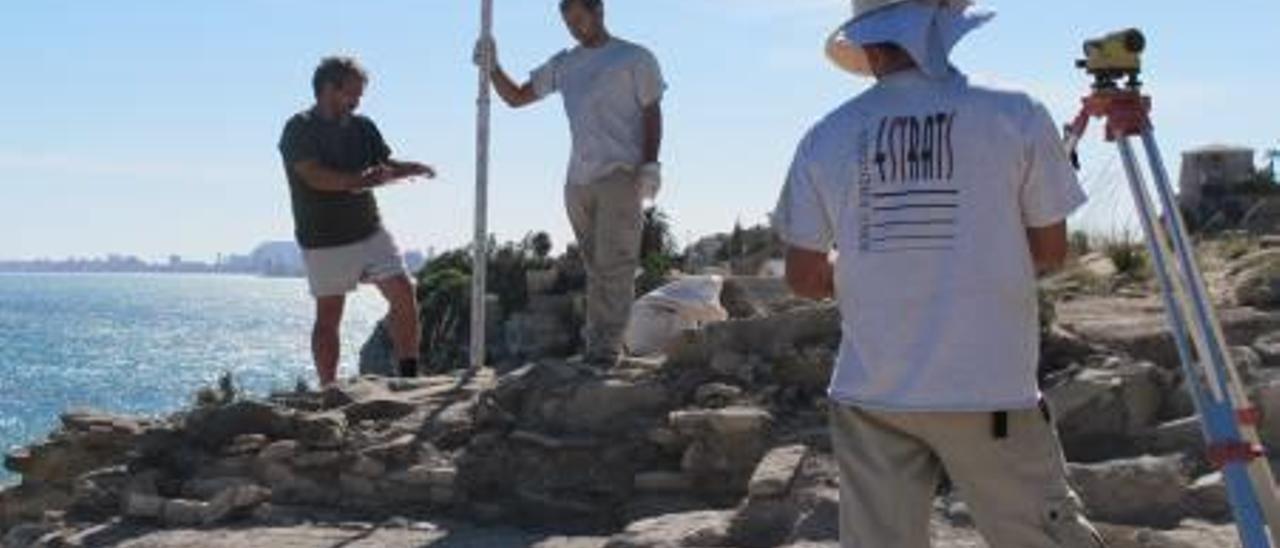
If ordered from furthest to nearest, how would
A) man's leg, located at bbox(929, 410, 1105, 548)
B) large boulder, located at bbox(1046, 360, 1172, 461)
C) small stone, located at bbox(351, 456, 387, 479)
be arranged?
small stone, located at bbox(351, 456, 387, 479) → large boulder, located at bbox(1046, 360, 1172, 461) → man's leg, located at bbox(929, 410, 1105, 548)

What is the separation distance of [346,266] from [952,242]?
18.3 feet

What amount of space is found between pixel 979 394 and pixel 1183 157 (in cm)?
2212

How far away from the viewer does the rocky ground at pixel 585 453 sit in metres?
7.06

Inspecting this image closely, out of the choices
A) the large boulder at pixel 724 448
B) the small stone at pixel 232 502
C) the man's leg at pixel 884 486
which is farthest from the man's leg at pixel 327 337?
the man's leg at pixel 884 486

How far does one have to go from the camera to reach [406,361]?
9.97 m

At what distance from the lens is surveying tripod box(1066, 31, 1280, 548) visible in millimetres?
4355

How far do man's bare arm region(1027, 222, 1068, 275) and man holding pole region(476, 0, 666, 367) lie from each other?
15.5 ft

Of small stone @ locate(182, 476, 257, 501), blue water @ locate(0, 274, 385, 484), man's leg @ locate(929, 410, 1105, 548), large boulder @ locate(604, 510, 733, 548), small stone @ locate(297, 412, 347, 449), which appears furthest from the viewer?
blue water @ locate(0, 274, 385, 484)

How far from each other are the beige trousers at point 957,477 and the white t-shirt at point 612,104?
4631 millimetres

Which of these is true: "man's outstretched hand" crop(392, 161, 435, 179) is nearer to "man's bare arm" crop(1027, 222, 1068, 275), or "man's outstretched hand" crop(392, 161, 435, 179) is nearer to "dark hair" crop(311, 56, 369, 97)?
"dark hair" crop(311, 56, 369, 97)

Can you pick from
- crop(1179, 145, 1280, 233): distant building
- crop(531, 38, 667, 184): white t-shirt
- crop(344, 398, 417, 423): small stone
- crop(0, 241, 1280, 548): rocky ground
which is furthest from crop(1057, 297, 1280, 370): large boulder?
crop(1179, 145, 1280, 233): distant building

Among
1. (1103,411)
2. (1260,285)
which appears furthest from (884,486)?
(1260,285)

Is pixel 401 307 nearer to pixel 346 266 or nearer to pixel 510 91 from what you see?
pixel 346 266

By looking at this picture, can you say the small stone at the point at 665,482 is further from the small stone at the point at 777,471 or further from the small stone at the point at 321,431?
the small stone at the point at 321,431
